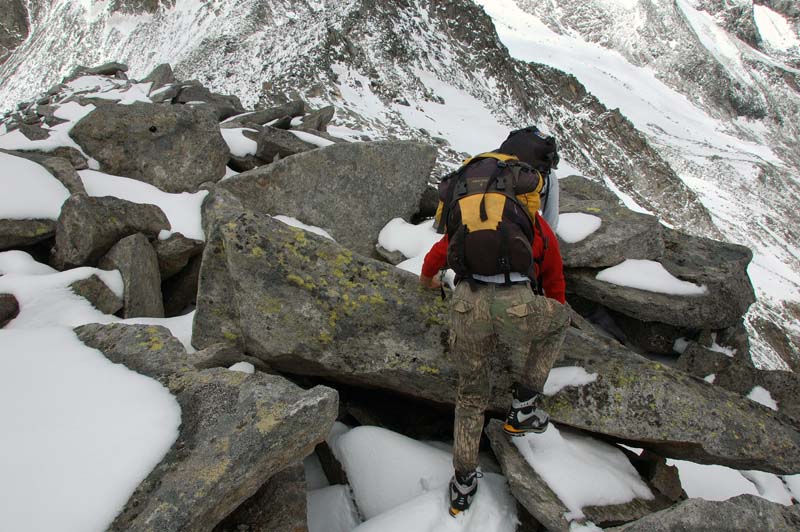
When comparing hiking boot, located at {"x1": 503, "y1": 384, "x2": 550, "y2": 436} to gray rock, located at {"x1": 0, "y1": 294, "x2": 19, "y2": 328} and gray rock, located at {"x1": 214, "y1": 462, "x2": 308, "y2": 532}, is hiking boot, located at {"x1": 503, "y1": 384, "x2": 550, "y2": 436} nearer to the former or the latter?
gray rock, located at {"x1": 214, "y1": 462, "x2": 308, "y2": 532}

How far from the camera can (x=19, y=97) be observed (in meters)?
44.2

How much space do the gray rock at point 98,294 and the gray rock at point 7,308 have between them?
0.63m

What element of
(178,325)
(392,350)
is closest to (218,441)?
(392,350)

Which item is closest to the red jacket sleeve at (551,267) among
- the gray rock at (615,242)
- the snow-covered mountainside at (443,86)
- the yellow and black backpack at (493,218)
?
the yellow and black backpack at (493,218)

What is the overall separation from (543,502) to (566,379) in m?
1.54

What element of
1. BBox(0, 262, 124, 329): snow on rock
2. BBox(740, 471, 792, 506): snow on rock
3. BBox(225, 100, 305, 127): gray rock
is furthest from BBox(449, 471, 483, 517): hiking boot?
BBox(225, 100, 305, 127): gray rock

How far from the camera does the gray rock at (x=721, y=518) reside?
146 inches

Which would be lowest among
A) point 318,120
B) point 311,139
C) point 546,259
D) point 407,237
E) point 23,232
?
point 407,237

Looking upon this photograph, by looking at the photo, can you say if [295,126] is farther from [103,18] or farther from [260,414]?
[103,18]

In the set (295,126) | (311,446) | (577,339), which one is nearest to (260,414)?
(311,446)

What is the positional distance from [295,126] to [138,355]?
10955 millimetres

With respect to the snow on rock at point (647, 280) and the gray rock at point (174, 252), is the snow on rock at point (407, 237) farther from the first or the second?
the gray rock at point (174, 252)

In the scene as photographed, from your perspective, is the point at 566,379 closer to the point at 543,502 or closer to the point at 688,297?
the point at 543,502

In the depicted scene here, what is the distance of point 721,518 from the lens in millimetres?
3738
